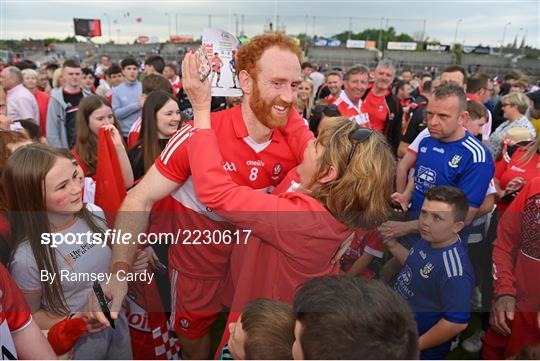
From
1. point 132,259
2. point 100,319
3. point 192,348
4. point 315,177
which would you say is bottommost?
point 192,348

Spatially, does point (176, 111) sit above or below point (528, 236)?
above

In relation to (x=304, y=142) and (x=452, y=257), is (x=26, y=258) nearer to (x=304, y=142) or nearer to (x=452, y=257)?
(x=304, y=142)

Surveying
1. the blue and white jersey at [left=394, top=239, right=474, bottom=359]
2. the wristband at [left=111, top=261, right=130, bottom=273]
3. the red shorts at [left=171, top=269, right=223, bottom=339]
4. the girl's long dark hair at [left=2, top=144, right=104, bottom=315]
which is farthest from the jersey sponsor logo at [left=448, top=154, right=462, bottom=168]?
the girl's long dark hair at [left=2, top=144, right=104, bottom=315]

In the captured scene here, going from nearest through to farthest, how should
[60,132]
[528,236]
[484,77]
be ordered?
[528,236]
[60,132]
[484,77]

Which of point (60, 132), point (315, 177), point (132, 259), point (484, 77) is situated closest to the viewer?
point (315, 177)

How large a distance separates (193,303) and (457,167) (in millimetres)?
1817

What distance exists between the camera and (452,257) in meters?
1.90

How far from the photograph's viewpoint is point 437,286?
188 cm

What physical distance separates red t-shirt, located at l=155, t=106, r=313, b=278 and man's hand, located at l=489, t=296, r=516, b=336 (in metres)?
1.24

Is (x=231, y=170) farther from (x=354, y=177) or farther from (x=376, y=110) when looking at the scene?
(x=376, y=110)

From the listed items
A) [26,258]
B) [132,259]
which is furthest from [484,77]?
[26,258]

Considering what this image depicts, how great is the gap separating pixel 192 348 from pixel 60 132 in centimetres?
349

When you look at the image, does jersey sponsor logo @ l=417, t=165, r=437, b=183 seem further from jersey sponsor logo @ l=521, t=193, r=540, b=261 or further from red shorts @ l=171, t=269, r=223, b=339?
red shorts @ l=171, t=269, r=223, b=339

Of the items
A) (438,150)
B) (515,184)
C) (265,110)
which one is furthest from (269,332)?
(515,184)
